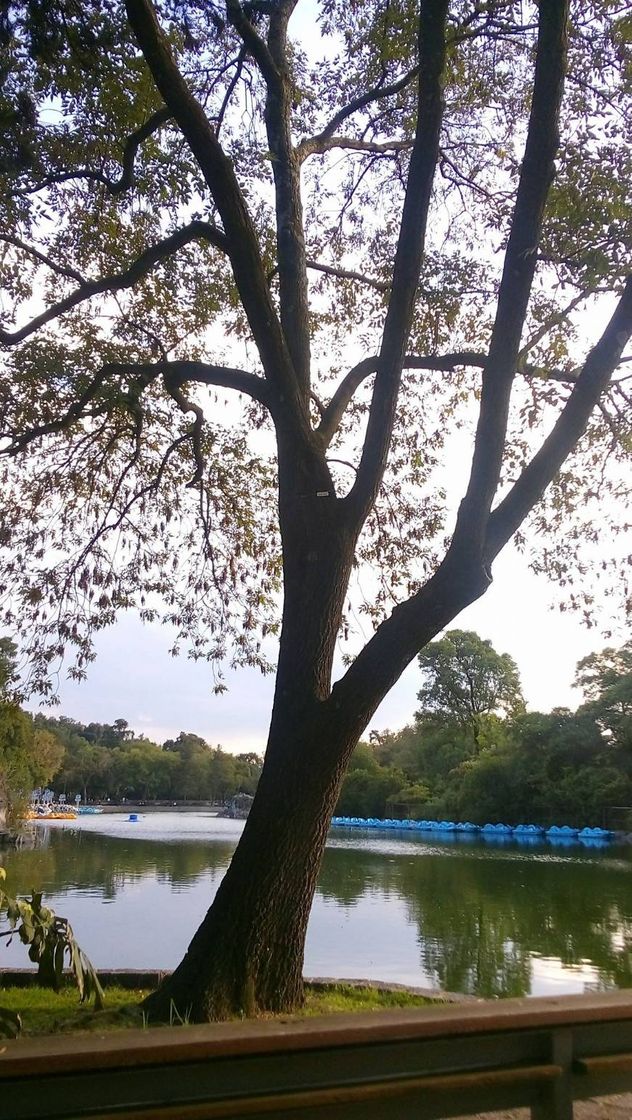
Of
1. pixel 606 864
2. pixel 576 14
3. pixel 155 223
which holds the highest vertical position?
pixel 576 14

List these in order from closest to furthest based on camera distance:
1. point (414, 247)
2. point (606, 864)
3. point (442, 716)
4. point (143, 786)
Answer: point (414, 247), point (606, 864), point (442, 716), point (143, 786)

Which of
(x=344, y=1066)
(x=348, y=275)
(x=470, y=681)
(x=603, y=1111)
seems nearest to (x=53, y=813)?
(x=470, y=681)

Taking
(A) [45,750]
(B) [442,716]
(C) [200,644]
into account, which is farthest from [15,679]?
(B) [442,716]

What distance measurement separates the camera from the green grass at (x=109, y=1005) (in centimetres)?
448

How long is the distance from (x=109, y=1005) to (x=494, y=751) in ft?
142

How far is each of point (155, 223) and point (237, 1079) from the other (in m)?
7.25

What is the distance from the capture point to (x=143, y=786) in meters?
100

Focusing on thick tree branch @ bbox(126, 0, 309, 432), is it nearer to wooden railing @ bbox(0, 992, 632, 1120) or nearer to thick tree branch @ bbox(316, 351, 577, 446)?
thick tree branch @ bbox(316, 351, 577, 446)

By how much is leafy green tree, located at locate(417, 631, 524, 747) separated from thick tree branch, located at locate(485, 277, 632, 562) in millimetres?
48554

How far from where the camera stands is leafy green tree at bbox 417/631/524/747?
53406 millimetres

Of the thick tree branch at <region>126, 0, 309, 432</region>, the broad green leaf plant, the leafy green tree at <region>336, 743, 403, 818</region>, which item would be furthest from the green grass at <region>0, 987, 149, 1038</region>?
the leafy green tree at <region>336, 743, 403, 818</region>

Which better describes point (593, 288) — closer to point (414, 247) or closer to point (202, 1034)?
point (414, 247)

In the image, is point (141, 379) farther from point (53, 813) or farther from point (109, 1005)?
point (53, 813)

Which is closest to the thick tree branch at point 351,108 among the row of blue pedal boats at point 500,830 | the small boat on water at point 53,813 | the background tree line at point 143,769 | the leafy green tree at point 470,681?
the row of blue pedal boats at point 500,830
